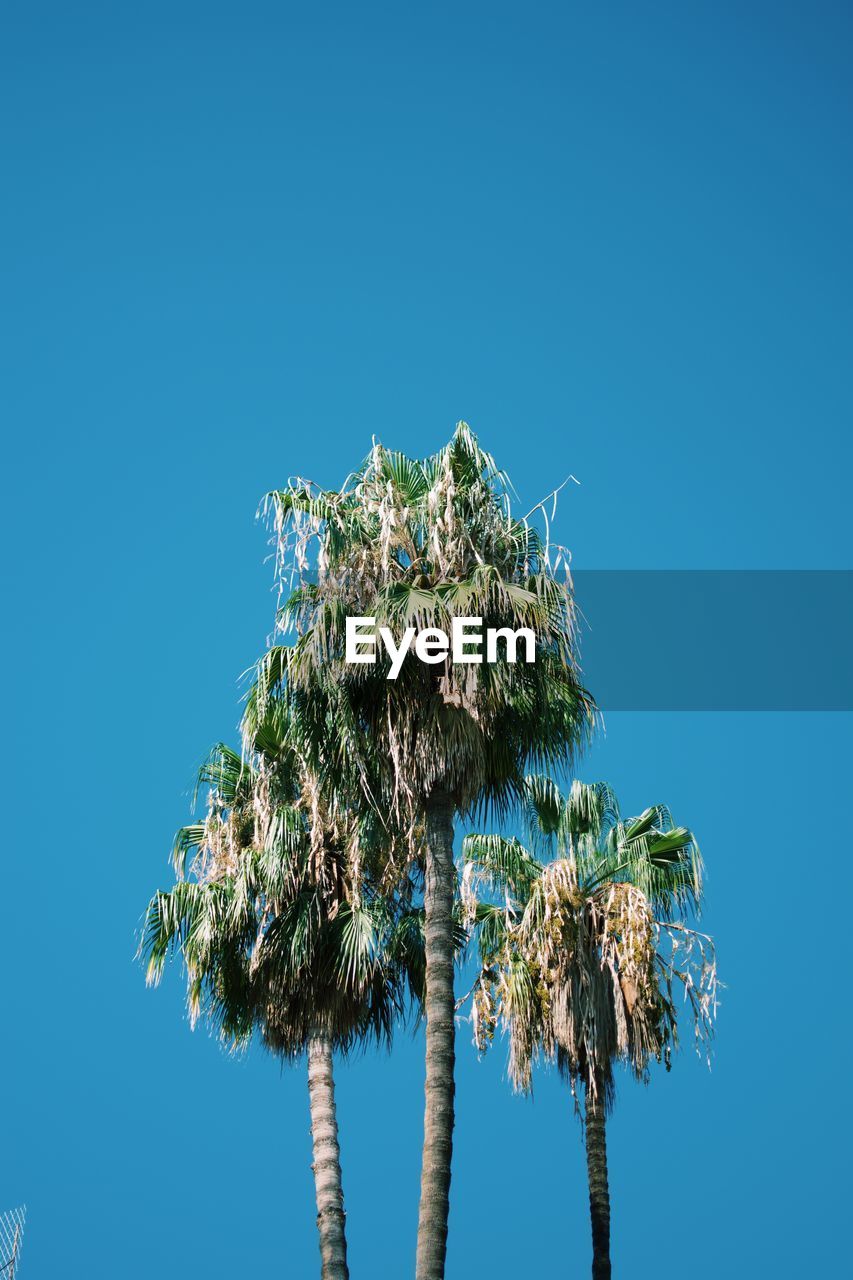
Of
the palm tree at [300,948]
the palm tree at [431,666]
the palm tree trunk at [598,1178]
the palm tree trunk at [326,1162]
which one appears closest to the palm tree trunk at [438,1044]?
the palm tree at [431,666]

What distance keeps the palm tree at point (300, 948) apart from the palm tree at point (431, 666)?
2278mm

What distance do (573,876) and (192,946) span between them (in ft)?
15.6

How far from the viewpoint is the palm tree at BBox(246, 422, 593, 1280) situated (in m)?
15.6

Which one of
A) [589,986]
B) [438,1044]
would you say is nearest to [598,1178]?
[589,986]

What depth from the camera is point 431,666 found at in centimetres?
1580

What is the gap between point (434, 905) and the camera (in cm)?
1559

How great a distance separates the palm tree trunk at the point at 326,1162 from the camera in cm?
1984

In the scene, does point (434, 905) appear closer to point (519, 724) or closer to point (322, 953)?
point (519, 724)

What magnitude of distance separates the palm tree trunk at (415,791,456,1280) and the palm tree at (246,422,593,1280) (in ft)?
0.07

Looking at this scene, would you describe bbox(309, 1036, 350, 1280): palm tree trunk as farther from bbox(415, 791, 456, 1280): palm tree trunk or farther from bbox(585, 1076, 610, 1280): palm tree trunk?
bbox(415, 791, 456, 1280): palm tree trunk

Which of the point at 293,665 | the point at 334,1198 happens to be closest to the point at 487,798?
the point at 293,665

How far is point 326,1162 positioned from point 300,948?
3.23m

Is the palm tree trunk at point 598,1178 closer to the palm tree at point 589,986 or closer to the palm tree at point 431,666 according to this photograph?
the palm tree at point 589,986

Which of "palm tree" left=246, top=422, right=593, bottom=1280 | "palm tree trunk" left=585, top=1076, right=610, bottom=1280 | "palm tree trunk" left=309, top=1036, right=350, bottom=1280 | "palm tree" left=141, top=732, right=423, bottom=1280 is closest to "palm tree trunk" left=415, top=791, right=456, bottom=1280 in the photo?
"palm tree" left=246, top=422, right=593, bottom=1280
